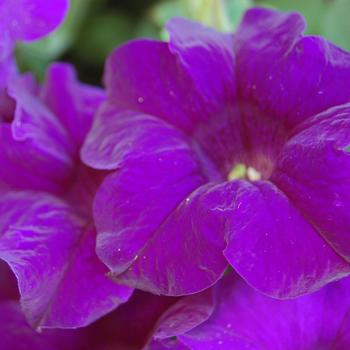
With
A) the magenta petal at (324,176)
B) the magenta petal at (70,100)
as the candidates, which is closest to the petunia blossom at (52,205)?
the magenta petal at (70,100)

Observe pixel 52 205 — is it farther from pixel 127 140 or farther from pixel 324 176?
pixel 324 176

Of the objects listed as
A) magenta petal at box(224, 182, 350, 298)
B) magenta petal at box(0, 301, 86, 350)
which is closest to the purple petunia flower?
magenta petal at box(224, 182, 350, 298)

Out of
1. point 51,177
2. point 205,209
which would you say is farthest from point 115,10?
point 205,209

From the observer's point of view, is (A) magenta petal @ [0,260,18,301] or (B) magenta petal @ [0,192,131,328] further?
(A) magenta petal @ [0,260,18,301]

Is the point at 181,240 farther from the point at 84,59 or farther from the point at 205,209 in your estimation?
the point at 84,59

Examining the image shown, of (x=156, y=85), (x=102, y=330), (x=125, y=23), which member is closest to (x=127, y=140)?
(x=156, y=85)

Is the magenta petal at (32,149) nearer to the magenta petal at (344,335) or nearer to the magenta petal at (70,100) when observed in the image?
the magenta petal at (70,100)

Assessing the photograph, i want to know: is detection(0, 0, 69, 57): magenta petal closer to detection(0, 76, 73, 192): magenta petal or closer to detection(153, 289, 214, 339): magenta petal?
detection(0, 76, 73, 192): magenta petal
